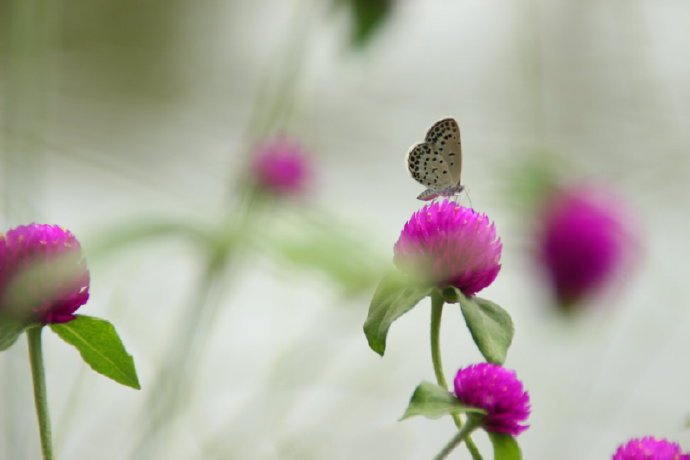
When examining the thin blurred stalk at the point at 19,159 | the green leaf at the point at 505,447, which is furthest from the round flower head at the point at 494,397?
the thin blurred stalk at the point at 19,159

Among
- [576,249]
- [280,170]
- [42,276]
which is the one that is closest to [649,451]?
[42,276]

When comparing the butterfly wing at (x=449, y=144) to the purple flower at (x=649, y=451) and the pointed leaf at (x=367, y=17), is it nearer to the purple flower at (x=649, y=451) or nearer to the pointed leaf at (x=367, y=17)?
the purple flower at (x=649, y=451)

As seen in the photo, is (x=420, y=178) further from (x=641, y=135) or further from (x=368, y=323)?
(x=641, y=135)

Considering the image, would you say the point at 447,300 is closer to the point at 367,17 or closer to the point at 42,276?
the point at 42,276

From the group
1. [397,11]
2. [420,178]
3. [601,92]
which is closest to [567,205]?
[397,11]

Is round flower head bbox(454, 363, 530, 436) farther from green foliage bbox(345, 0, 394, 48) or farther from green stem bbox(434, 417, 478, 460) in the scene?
green foliage bbox(345, 0, 394, 48)
